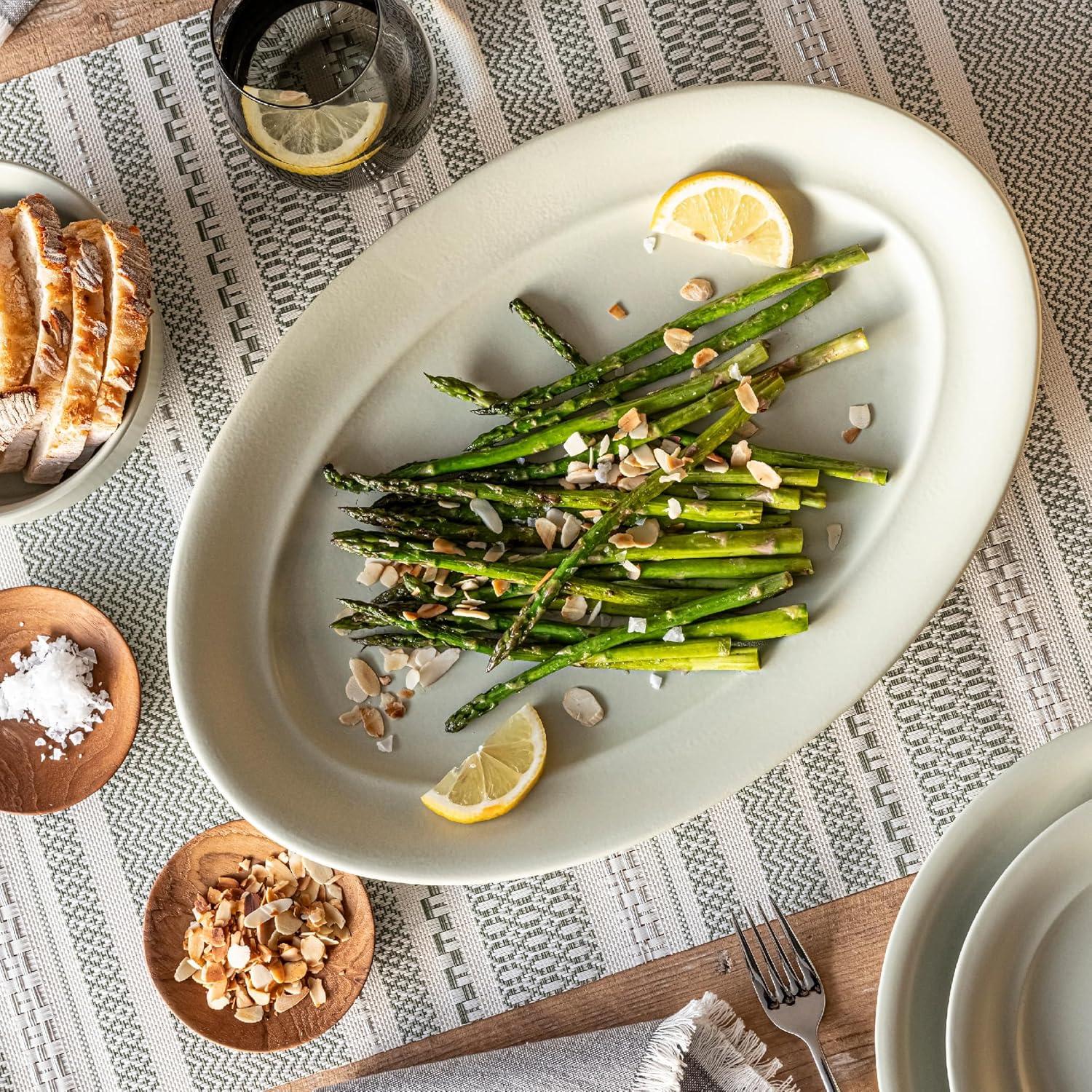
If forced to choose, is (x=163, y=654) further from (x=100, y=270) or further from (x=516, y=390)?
(x=516, y=390)

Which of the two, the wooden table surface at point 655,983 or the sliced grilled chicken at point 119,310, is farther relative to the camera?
the wooden table surface at point 655,983

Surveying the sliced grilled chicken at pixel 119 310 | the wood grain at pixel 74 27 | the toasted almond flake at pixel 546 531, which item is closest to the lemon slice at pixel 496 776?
the toasted almond flake at pixel 546 531

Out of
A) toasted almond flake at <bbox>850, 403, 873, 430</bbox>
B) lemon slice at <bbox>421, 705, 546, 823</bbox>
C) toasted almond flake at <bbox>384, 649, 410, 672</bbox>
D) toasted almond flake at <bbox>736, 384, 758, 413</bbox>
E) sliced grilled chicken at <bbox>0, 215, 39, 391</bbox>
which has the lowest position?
lemon slice at <bbox>421, 705, 546, 823</bbox>

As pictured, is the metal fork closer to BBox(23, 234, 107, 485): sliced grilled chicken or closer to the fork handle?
the fork handle

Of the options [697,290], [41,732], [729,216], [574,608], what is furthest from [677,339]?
[41,732]

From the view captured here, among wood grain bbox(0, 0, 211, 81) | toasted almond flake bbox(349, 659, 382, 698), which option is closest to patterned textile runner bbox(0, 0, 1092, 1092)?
wood grain bbox(0, 0, 211, 81)

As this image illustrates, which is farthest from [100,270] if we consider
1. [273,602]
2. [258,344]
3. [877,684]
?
[877,684]

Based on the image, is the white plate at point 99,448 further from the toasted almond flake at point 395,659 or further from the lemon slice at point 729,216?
the lemon slice at point 729,216
